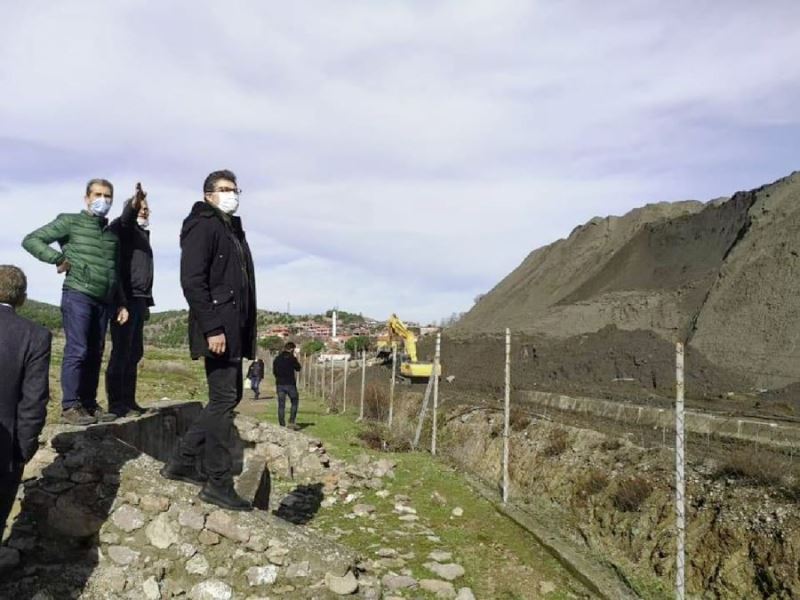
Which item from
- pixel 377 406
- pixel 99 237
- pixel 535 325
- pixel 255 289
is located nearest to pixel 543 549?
pixel 255 289

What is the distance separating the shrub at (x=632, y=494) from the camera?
22.1 feet

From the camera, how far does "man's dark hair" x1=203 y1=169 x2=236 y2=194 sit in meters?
4.12

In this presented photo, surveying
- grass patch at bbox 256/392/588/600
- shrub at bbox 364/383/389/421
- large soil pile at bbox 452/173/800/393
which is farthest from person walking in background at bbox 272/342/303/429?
large soil pile at bbox 452/173/800/393

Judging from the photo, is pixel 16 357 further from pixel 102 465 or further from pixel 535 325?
pixel 535 325

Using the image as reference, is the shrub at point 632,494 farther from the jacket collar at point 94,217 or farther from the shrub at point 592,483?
the jacket collar at point 94,217

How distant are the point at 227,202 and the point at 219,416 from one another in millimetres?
1291

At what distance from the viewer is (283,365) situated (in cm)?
1345

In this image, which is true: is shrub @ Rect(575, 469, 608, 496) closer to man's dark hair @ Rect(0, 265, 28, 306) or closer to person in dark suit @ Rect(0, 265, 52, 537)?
A: person in dark suit @ Rect(0, 265, 52, 537)

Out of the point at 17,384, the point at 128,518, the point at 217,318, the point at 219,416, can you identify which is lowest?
the point at 128,518

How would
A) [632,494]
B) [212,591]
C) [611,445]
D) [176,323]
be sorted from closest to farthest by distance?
[212,591] → [632,494] → [611,445] → [176,323]

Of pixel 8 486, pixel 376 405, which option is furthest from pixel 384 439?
pixel 8 486

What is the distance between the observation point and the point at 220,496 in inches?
158

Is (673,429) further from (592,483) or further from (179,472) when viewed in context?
(179,472)

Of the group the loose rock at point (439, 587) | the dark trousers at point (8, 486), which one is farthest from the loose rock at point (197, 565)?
the loose rock at point (439, 587)
